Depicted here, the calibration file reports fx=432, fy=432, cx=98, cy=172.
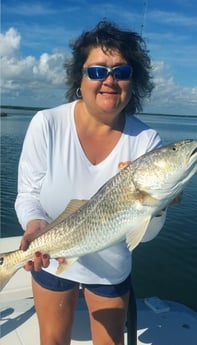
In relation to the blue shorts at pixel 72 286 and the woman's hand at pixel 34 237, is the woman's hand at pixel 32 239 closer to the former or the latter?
the woman's hand at pixel 34 237

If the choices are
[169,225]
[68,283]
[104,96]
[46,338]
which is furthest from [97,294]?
[169,225]

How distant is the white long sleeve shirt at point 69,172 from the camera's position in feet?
9.40

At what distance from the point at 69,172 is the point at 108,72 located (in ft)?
2.30

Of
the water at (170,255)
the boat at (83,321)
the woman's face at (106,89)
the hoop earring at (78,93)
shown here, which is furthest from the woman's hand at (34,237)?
the water at (170,255)

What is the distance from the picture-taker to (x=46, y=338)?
314cm

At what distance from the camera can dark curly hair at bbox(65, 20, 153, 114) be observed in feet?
9.67

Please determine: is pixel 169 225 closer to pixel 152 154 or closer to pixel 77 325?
pixel 77 325

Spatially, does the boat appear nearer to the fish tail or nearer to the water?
the fish tail

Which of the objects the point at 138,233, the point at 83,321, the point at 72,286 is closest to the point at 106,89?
the point at 138,233

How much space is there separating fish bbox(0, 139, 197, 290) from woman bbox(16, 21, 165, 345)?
0.11 meters

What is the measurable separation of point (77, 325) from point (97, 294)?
55.0 inches

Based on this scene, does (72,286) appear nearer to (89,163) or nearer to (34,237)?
(34,237)

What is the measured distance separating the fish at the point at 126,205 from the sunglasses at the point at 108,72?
562 mm

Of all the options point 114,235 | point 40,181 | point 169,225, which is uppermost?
point 40,181
